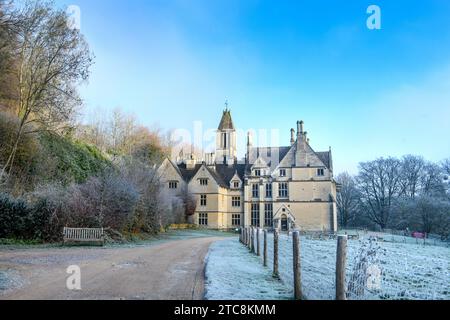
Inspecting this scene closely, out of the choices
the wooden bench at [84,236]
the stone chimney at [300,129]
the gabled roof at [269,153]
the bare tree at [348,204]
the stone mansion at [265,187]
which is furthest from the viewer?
the bare tree at [348,204]

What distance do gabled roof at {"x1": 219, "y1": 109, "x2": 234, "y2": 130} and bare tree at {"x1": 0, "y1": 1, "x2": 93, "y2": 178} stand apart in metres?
40.8

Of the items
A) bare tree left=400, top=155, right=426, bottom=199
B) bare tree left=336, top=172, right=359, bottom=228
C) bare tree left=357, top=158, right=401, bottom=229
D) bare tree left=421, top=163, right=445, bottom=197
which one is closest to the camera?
bare tree left=421, top=163, right=445, bottom=197

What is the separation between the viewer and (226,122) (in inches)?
2404

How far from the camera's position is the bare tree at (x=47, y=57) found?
18.4 meters

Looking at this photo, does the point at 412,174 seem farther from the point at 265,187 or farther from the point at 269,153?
the point at 265,187

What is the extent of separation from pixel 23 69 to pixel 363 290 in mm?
20293

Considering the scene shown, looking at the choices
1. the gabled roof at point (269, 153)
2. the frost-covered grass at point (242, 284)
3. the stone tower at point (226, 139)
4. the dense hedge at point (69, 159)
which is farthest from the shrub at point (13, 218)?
the stone tower at point (226, 139)

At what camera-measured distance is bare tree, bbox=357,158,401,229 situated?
61.4 m

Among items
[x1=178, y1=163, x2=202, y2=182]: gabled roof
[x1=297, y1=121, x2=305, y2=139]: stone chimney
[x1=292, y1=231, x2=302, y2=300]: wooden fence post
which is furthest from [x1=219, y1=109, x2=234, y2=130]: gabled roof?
[x1=292, y1=231, x2=302, y2=300]: wooden fence post

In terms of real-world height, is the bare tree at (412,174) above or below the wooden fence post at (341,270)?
above

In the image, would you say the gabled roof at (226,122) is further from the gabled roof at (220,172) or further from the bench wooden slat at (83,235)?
the bench wooden slat at (83,235)

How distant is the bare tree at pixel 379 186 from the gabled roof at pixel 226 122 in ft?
75.6

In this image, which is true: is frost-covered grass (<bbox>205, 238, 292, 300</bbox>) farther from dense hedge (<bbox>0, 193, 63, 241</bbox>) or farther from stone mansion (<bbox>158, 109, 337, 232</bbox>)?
stone mansion (<bbox>158, 109, 337, 232</bbox>)
